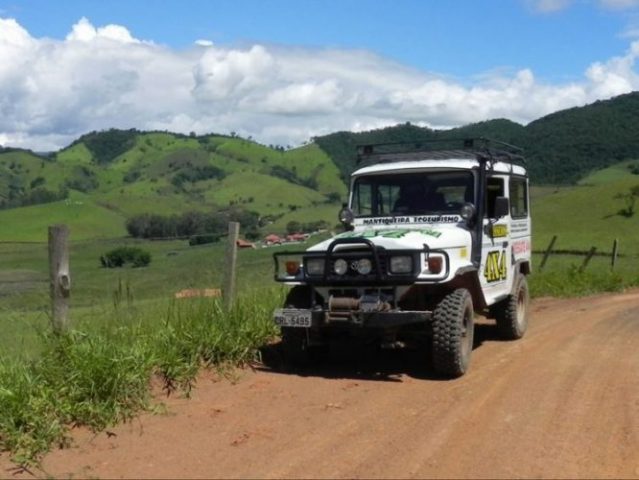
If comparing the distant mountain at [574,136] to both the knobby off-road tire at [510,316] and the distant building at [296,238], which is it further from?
the knobby off-road tire at [510,316]

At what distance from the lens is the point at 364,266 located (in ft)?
25.3

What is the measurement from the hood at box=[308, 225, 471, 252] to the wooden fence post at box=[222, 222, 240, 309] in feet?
Result: 4.19

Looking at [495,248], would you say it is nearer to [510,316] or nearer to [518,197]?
[510,316]

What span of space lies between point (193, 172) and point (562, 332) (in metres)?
122

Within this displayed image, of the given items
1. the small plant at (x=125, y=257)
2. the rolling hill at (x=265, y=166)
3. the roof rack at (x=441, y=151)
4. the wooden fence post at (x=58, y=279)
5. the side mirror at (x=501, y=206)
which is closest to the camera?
the wooden fence post at (x=58, y=279)

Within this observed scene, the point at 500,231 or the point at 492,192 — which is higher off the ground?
the point at 492,192

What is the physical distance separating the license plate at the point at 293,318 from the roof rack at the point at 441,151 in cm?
284

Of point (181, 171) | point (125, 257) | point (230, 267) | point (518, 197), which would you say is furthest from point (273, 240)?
point (181, 171)

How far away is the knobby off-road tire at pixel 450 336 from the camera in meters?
7.59

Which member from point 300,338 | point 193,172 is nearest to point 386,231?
point 300,338

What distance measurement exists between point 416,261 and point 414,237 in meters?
0.61

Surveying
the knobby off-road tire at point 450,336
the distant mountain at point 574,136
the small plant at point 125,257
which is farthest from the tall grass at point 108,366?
the distant mountain at point 574,136

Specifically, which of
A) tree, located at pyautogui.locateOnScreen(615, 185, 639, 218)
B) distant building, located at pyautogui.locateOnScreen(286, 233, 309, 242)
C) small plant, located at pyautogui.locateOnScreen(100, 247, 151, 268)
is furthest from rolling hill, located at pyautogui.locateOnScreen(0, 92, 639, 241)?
small plant, located at pyautogui.locateOnScreen(100, 247, 151, 268)

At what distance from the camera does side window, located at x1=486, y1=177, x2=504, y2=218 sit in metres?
9.16
